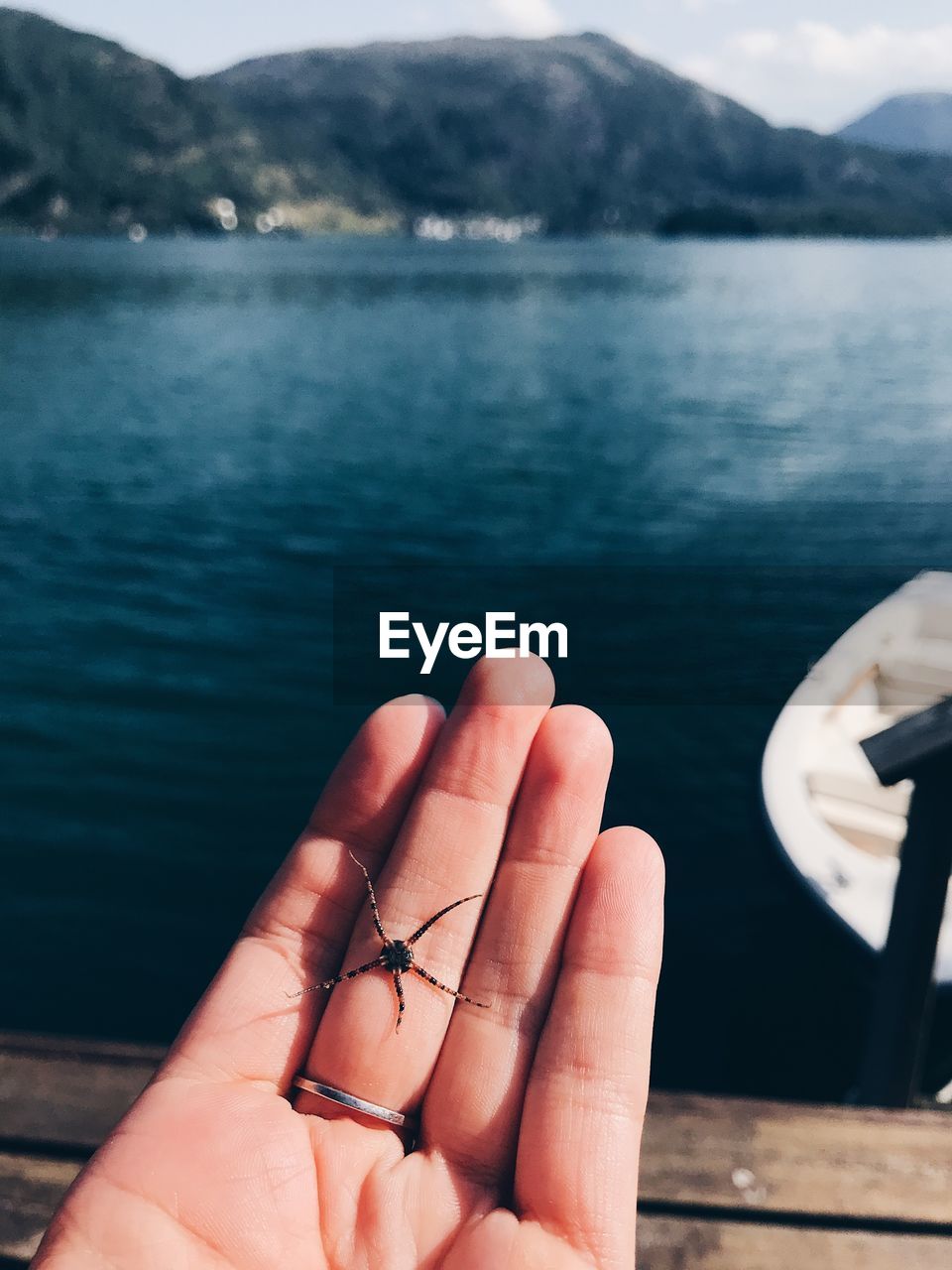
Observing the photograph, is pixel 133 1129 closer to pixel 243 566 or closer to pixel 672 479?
pixel 243 566

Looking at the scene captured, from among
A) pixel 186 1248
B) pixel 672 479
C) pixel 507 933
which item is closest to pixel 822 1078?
pixel 507 933

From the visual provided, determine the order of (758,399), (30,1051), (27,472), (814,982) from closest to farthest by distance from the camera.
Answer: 1. (30,1051)
2. (814,982)
3. (27,472)
4. (758,399)

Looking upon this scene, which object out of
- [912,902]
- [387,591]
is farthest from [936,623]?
[387,591]

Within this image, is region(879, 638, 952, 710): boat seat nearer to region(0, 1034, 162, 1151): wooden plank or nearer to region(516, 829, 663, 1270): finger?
region(516, 829, 663, 1270): finger

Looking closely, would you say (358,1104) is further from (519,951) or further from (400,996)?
(519,951)

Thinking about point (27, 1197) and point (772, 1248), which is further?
point (27, 1197)

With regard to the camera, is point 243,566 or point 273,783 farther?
point 243,566
